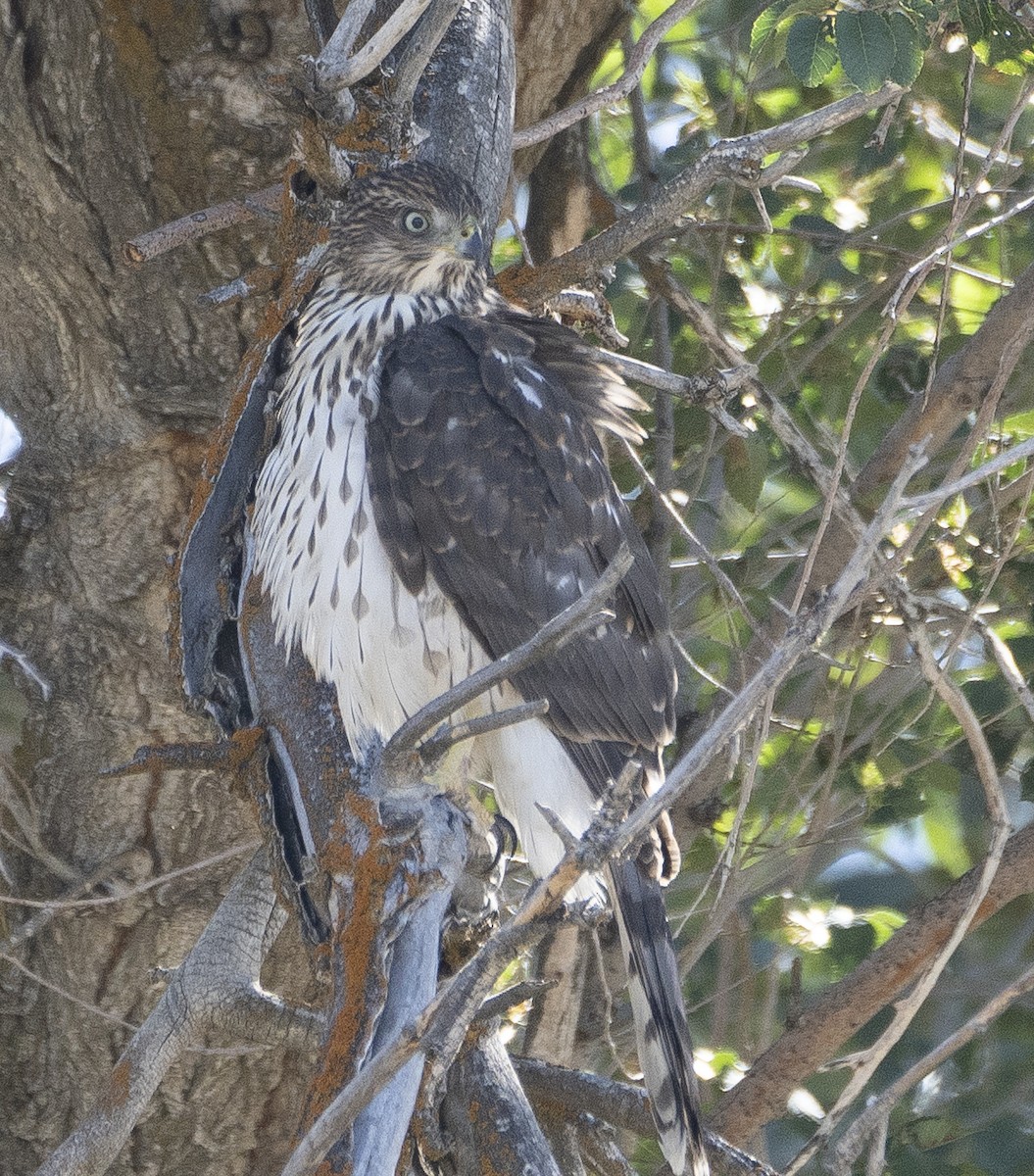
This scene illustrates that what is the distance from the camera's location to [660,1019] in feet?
8.72

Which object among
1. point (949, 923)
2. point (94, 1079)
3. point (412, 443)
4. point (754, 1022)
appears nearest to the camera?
point (412, 443)

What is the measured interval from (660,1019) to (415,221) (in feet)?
5.52

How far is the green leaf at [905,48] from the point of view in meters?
2.62

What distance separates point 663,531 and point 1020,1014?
1.38m

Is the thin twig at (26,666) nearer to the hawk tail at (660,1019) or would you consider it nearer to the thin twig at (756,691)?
the hawk tail at (660,1019)

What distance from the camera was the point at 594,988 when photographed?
12.3 ft

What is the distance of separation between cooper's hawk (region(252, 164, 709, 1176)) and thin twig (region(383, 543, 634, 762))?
96 cm

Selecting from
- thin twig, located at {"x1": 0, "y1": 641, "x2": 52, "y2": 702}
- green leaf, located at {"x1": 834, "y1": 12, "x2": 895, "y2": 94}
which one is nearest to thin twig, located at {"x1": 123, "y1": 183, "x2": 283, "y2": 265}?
thin twig, located at {"x1": 0, "y1": 641, "x2": 52, "y2": 702}

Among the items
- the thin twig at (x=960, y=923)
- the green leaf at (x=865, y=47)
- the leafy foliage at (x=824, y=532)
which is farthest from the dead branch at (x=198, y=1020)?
the green leaf at (x=865, y=47)

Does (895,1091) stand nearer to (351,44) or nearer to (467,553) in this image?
(467,553)

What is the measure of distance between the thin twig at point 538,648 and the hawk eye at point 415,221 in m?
1.59

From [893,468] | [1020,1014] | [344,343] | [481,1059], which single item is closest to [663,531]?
[893,468]

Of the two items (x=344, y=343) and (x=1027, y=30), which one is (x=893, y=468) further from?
(x=344, y=343)

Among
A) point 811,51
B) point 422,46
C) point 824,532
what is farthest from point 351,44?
point 824,532
